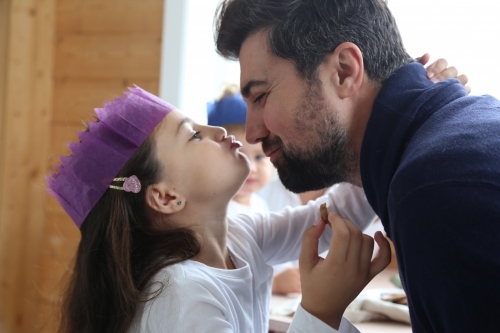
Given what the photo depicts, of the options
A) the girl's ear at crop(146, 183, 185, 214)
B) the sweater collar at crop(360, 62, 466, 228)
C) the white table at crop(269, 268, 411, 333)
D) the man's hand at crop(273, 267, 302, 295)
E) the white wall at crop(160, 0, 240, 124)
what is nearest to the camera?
the sweater collar at crop(360, 62, 466, 228)

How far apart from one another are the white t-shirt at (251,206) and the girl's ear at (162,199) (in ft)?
2.98

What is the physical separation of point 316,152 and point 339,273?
12.1 inches

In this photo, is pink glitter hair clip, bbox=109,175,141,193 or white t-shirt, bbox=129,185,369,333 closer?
white t-shirt, bbox=129,185,369,333

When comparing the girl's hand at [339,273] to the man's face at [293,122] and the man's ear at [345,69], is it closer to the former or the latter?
the man's face at [293,122]

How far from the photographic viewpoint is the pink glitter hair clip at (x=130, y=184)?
132cm

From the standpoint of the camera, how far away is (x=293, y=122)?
1.26 m

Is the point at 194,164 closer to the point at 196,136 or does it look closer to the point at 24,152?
the point at 196,136

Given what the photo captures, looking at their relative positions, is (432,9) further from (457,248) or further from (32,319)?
(32,319)

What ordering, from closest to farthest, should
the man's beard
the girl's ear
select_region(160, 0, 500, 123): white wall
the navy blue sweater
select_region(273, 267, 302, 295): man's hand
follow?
the navy blue sweater, the man's beard, the girl's ear, select_region(273, 267, 302, 295): man's hand, select_region(160, 0, 500, 123): white wall

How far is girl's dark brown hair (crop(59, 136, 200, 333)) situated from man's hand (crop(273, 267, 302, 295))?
753 millimetres

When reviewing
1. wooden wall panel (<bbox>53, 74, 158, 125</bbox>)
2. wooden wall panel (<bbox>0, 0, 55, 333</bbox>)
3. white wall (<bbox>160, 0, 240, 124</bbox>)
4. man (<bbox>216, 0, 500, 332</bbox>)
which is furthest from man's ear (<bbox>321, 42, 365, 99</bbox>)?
wooden wall panel (<bbox>0, 0, 55, 333</bbox>)

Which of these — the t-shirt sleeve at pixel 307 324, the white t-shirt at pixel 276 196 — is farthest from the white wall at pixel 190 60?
the t-shirt sleeve at pixel 307 324

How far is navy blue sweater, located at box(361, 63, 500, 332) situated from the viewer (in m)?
0.74

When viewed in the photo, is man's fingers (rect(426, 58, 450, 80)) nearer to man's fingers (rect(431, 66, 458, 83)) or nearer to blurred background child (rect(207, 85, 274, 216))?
man's fingers (rect(431, 66, 458, 83))
